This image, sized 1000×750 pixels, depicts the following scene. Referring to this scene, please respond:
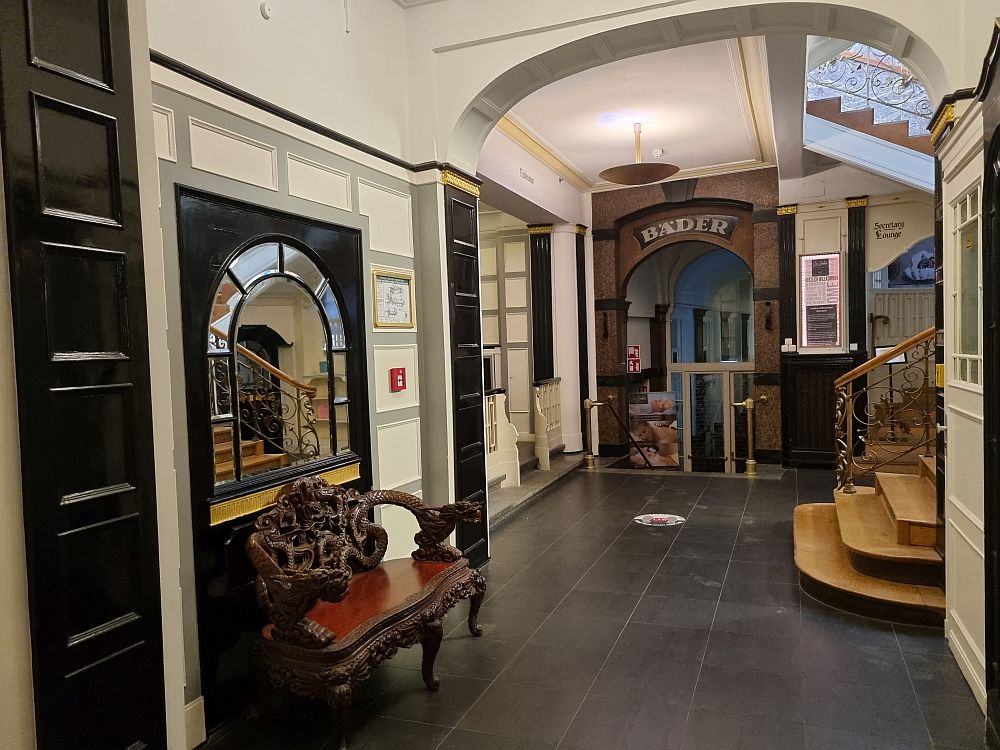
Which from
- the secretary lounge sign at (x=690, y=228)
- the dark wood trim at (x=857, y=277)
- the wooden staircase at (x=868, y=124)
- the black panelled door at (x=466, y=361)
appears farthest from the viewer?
the secretary lounge sign at (x=690, y=228)

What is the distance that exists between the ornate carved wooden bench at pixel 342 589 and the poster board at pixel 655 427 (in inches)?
355

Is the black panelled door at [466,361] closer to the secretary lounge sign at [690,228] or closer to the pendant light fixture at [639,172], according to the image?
the pendant light fixture at [639,172]

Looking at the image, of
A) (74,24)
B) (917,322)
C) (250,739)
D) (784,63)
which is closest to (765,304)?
(917,322)

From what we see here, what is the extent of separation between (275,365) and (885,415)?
19.4 ft

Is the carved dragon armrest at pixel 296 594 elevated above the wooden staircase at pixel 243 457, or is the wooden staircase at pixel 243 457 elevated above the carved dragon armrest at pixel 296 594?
the wooden staircase at pixel 243 457

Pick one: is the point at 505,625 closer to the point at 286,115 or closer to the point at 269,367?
the point at 269,367

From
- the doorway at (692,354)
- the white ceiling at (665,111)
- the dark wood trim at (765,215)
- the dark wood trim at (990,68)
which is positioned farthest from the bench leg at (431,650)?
the doorway at (692,354)

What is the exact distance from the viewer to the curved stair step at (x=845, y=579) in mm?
3807

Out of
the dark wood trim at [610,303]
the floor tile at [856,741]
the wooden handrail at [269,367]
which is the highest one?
the dark wood trim at [610,303]

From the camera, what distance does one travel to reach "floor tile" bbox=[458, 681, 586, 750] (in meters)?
2.87

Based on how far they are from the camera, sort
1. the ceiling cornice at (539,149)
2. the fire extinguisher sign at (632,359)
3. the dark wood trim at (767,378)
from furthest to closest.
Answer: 1. the fire extinguisher sign at (632,359)
2. the dark wood trim at (767,378)
3. the ceiling cornice at (539,149)

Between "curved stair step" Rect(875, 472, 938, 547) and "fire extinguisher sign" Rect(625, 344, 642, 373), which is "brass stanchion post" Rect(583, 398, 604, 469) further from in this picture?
"curved stair step" Rect(875, 472, 938, 547)

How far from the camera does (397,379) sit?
437 cm

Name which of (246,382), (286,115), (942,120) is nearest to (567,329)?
(942,120)
